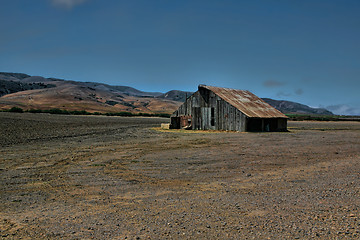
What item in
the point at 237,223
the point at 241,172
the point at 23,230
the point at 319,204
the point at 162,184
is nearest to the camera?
the point at 23,230

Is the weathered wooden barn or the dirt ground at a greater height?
the weathered wooden barn

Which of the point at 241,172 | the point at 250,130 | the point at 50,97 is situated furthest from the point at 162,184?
the point at 50,97

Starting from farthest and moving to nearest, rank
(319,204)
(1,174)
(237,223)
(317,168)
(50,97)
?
(50,97), (317,168), (1,174), (319,204), (237,223)

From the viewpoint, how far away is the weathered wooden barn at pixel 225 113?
32.9 m

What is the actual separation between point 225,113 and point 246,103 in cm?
384

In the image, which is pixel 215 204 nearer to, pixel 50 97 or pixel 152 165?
pixel 152 165

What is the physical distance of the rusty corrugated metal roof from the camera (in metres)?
33.6

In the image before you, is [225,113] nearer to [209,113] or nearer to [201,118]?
[209,113]

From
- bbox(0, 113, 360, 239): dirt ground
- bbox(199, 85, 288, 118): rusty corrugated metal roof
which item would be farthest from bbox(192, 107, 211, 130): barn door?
bbox(0, 113, 360, 239): dirt ground

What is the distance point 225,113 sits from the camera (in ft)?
111

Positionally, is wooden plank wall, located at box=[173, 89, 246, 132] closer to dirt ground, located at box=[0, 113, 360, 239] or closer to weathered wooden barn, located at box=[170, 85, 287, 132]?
weathered wooden barn, located at box=[170, 85, 287, 132]

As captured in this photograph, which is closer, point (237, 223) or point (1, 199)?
point (237, 223)

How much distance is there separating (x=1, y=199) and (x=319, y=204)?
644cm

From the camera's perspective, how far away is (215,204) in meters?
6.29
